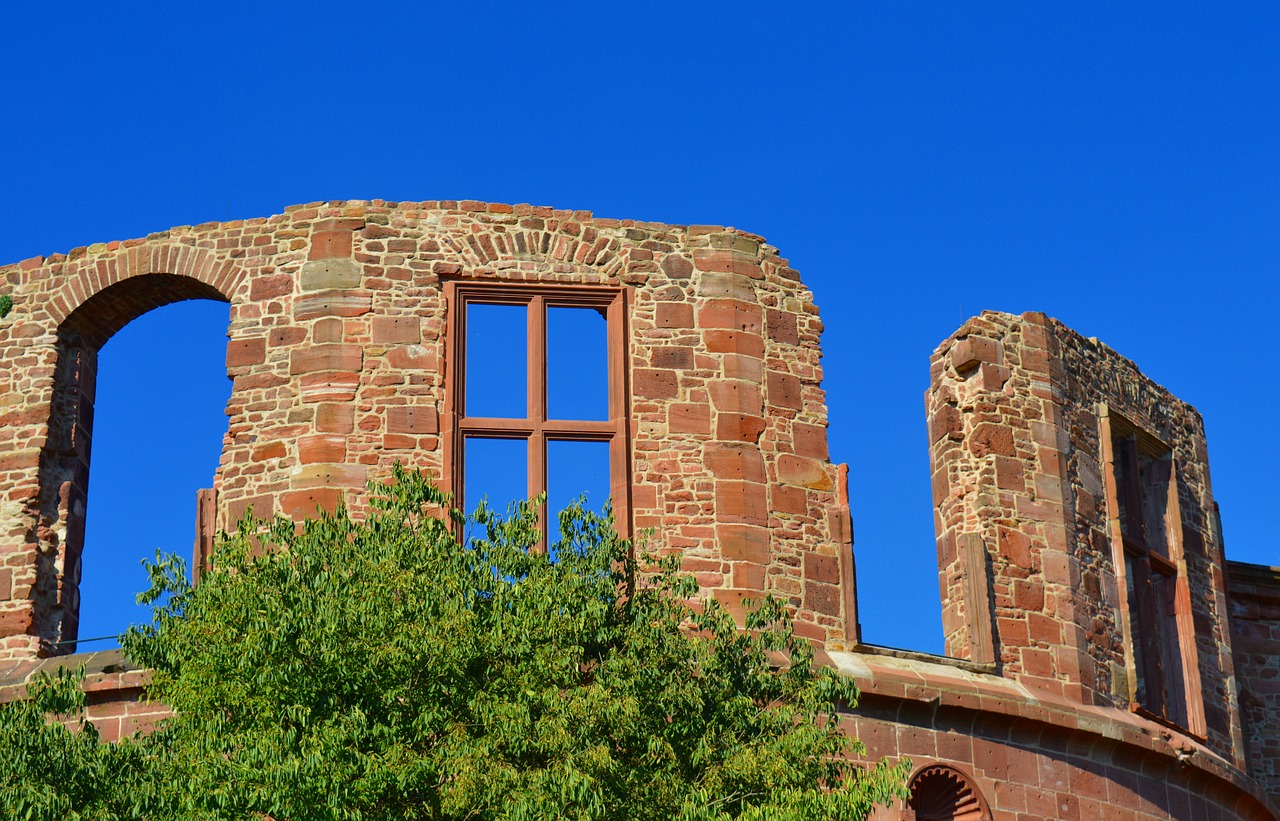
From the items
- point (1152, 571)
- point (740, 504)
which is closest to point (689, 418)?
point (740, 504)

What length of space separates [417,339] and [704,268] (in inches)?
110

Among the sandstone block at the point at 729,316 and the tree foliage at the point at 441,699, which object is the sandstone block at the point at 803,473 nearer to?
the sandstone block at the point at 729,316

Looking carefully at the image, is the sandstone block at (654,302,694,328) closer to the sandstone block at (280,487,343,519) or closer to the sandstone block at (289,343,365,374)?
the sandstone block at (289,343,365,374)

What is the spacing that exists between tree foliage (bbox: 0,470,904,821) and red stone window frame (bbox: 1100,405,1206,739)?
6849 millimetres

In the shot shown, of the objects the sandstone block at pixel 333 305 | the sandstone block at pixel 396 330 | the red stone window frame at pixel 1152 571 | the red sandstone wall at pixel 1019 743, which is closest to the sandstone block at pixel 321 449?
the sandstone block at pixel 396 330

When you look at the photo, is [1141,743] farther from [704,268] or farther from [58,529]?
[58,529]

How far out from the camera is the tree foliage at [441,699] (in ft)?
45.7

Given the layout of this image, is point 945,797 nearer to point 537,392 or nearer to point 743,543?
point 743,543

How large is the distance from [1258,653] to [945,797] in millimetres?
6921

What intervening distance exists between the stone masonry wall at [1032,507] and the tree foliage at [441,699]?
4.83 m

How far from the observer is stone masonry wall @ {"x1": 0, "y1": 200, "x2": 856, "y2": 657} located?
19.5 m

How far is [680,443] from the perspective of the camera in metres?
19.8

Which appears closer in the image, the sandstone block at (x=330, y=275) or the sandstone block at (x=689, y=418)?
the sandstone block at (x=689, y=418)

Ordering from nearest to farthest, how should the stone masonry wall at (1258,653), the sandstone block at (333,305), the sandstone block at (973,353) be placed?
the sandstone block at (333,305)
the sandstone block at (973,353)
the stone masonry wall at (1258,653)
